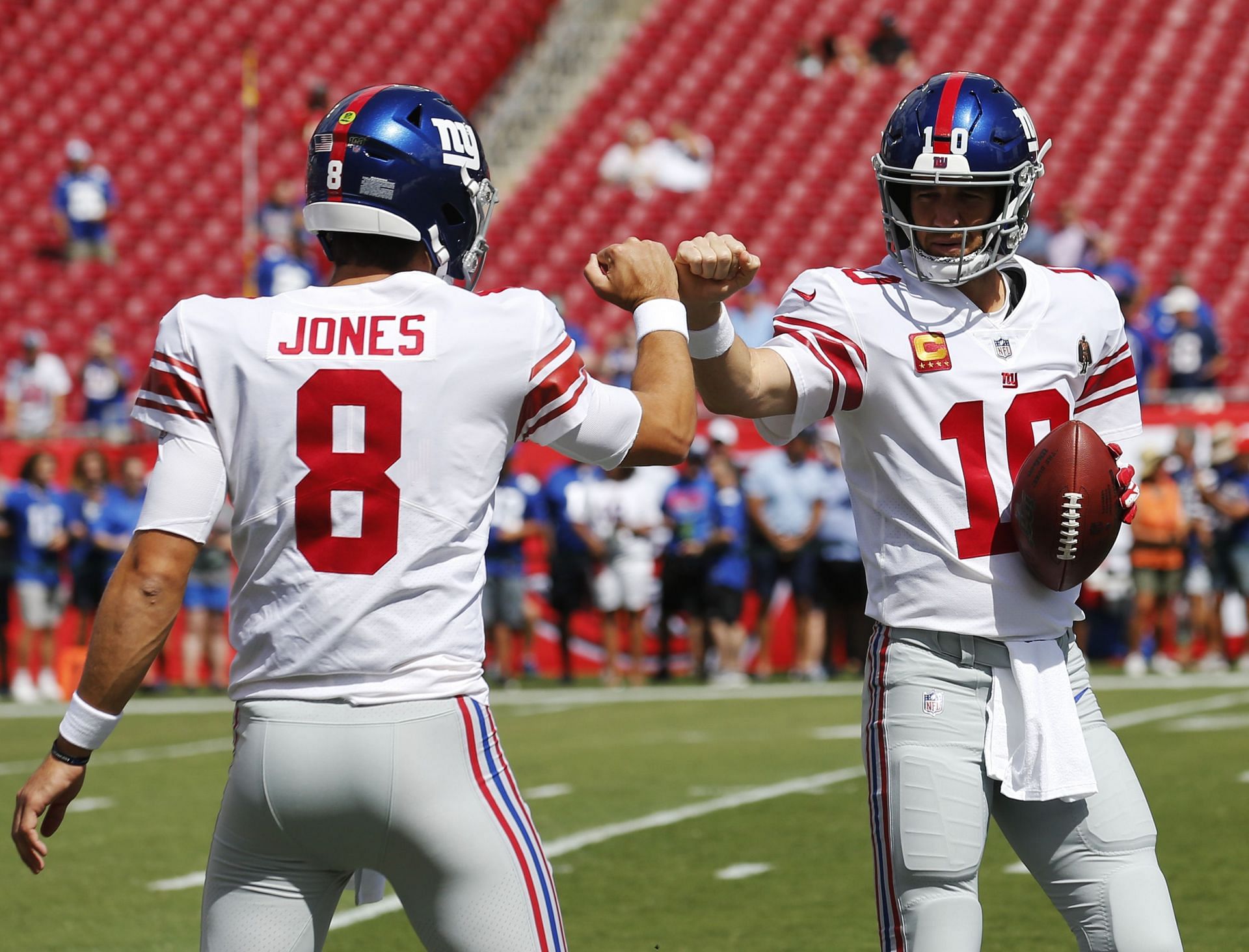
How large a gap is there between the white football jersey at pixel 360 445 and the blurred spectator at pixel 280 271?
827cm

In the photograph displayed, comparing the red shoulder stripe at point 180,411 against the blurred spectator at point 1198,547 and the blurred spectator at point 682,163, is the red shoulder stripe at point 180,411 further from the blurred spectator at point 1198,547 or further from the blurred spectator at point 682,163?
the blurred spectator at point 682,163

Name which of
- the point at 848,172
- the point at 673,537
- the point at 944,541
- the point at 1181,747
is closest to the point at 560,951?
the point at 944,541

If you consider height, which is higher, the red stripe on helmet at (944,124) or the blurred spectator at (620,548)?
the red stripe on helmet at (944,124)

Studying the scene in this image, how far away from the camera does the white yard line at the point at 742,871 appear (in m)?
5.86

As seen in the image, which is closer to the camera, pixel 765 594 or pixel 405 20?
pixel 765 594

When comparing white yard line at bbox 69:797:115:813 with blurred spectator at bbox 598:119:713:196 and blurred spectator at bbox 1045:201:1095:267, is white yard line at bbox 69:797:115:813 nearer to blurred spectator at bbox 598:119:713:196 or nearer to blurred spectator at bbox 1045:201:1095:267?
blurred spectator at bbox 1045:201:1095:267

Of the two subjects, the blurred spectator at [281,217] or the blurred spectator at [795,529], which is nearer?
the blurred spectator at [795,529]

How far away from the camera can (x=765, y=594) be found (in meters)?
12.2

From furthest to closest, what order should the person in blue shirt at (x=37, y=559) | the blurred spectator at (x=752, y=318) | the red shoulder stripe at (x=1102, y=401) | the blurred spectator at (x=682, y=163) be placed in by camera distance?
the blurred spectator at (x=682, y=163), the blurred spectator at (x=752, y=318), the person in blue shirt at (x=37, y=559), the red shoulder stripe at (x=1102, y=401)

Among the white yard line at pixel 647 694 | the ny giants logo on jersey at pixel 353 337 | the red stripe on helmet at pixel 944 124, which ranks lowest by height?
the white yard line at pixel 647 694

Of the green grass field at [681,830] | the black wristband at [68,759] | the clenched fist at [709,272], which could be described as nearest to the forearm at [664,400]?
the clenched fist at [709,272]

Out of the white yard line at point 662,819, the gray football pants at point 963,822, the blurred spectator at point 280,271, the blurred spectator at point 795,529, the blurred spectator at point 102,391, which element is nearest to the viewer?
the gray football pants at point 963,822

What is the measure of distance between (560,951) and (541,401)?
30.6 inches

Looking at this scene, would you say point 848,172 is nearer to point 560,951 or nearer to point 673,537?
point 673,537
